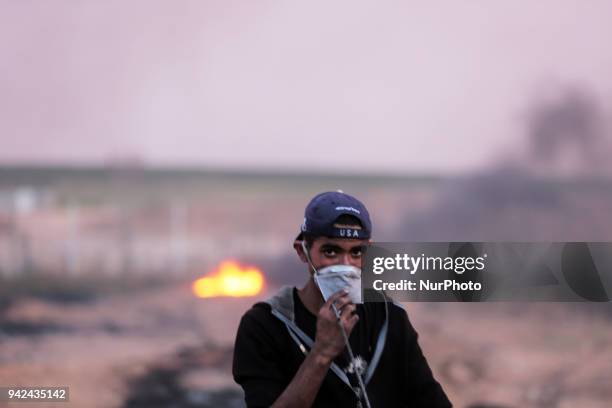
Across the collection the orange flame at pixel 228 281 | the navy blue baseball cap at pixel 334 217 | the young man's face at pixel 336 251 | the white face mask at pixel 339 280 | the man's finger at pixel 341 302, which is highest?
the orange flame at pixel 228 281

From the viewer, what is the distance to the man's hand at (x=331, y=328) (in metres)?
2.02

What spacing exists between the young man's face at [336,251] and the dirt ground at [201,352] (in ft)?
9.22

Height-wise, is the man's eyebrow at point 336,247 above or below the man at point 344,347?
above

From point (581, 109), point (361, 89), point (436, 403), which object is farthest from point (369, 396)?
point (581, 109)

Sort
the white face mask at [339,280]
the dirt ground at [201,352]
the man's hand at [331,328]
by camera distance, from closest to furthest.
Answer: the man's hand at [331,328]
the white face mask at [339,280]
the dirt ground at [201,352]

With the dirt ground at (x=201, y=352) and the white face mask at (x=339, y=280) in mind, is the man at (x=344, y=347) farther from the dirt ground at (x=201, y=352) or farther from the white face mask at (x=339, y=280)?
the dirt ground at (x=201, y=352)

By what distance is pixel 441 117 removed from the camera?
4.90 meters

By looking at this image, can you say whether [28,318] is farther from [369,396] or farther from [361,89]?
[369,396]

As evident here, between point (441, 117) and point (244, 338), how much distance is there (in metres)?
2.96

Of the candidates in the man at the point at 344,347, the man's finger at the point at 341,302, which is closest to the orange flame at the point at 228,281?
the man at the point at 344,347

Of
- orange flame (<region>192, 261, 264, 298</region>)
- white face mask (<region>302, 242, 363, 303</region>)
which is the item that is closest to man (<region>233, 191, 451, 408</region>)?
white face mask (<region>302, 242, 363, 303</region>)

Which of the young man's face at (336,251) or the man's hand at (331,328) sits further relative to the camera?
the young man's face at (336,251)

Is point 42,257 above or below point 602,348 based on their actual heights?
above

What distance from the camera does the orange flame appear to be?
16.2 feet
